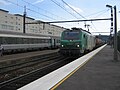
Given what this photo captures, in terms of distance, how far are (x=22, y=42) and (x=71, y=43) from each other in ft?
41.1

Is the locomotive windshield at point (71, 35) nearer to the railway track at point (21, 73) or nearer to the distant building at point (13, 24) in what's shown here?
the railway track at point (21, 73)

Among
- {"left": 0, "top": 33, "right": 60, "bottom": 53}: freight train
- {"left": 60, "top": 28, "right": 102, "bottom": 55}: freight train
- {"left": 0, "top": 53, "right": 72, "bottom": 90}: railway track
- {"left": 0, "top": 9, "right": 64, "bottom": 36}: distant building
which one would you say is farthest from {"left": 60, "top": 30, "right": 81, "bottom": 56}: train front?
{"left": 0, "top": 9, "right": 64, "bottom": 36}: distant building

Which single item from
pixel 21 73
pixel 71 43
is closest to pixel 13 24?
pixel 71 43

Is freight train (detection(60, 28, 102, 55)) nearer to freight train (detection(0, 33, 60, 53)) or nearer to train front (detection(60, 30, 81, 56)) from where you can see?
train front (detection(60, 30, 81, 56))

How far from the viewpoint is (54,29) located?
9694cm

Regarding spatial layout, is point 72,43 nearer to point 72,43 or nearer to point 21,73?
point 72,43

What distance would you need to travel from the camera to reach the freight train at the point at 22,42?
2478 cm

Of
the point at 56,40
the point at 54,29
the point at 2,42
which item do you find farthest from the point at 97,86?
the point at 54,29

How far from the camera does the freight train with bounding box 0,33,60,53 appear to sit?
2478 centimetres

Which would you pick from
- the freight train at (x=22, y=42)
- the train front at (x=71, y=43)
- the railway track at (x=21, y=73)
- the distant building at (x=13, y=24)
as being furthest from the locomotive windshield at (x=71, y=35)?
the distant building at (x=13, y=24)

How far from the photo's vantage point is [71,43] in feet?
61.9

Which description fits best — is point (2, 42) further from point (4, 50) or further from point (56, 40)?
point (56, 40)

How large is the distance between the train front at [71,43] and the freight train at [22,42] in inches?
332

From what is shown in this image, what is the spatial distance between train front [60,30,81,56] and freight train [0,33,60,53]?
27.7 ft
